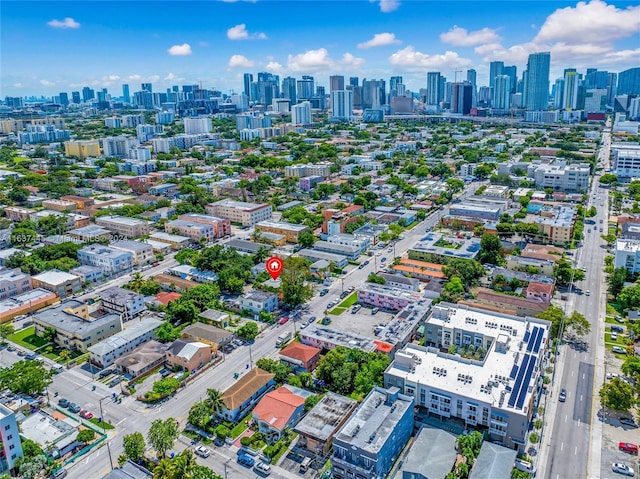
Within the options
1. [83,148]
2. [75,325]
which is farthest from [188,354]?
[83,148]

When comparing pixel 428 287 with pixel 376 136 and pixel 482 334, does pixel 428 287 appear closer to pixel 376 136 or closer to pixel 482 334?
pixel 482 334

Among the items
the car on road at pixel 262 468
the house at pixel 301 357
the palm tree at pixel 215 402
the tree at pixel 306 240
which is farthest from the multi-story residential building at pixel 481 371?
the tree at pixel 306 240

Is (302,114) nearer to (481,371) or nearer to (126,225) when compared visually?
(126,225)

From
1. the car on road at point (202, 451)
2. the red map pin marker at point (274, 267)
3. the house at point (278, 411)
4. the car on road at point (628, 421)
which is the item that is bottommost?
the car on road at point (202, 451)

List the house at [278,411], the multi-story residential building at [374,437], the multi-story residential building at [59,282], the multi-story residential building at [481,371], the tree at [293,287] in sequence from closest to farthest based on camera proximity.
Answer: the multi-story residential building at [374,437], the multi-story residential building at [481,371], the house at [278,411], the tree at [293,287], the multi-story residential building at [59,282]

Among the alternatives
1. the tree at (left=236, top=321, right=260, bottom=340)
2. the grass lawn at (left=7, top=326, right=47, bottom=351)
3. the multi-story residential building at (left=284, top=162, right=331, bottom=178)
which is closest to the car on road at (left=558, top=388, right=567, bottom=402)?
the tree at (left=236, top=321, right=260, bottom=340)

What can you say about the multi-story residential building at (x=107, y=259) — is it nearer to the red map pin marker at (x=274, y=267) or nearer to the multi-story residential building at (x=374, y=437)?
the red map pin marker at (x=274, y=267)

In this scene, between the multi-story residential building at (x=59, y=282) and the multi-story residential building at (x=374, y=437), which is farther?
the multi-story residential building at (x=59, y=282)
